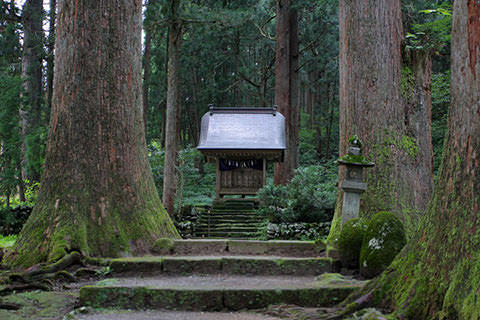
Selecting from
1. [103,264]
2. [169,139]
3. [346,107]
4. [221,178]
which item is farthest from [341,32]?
[221,178]

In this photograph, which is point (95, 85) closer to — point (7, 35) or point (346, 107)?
point (346, 107)

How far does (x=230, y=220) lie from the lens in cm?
1529

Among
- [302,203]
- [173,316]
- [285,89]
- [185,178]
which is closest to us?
[173,316]

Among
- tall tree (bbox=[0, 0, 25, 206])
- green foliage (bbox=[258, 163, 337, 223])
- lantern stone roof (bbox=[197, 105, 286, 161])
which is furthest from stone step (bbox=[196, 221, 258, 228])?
tall tree (bbox=[0, 0, 25, 206])

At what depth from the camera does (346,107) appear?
729 centimetres

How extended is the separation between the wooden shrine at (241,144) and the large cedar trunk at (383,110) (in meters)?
Answer: 9.42

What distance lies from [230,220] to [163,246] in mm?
9283

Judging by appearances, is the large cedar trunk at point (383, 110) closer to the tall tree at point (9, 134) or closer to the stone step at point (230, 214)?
the tall tree at point (9, 134)

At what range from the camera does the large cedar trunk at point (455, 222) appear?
2.77 m

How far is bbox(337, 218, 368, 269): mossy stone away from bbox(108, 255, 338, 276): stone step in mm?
170

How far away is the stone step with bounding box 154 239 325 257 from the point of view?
20.7 feet

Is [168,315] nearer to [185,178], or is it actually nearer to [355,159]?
[355,159]

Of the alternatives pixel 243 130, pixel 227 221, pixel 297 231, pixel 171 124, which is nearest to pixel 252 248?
pixel 297 231

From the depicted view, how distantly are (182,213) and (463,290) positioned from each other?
1367cm
